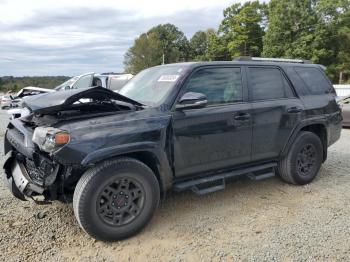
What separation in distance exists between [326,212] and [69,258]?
117 inches

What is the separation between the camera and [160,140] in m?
3.78

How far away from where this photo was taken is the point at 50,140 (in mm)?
3312

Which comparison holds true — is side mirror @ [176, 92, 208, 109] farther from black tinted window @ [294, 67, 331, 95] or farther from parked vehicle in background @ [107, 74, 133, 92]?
parked vehicle in background @ [107, 74, 133, 92]

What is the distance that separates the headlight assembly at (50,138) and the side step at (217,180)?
Result: 4.60 ft

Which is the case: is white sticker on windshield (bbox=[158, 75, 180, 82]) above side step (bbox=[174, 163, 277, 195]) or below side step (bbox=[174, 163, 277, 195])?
above

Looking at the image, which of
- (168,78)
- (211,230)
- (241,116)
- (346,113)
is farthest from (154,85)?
(346,113)

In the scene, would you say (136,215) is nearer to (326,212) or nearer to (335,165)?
(326,212)

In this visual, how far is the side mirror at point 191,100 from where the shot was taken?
3869mm

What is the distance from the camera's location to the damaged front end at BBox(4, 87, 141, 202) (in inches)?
133

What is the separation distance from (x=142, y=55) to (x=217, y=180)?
224ft

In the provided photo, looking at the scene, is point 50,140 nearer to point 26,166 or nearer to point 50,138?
point 50,138

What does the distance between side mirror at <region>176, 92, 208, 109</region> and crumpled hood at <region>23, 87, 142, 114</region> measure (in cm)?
47

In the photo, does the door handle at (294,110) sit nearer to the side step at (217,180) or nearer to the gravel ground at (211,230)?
the side step at (217,180)

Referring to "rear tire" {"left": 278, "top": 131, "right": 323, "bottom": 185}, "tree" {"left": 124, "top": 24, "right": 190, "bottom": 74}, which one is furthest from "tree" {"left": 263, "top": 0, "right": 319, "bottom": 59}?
"rear tire" {"left": 278, "top": 131, "right": 323, "bottom": 185}
